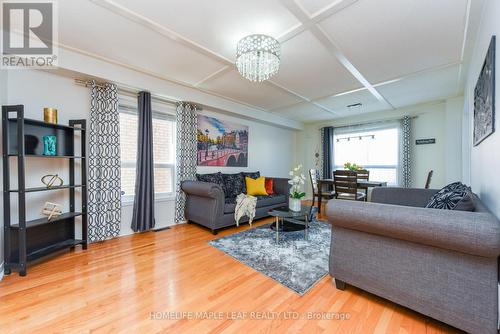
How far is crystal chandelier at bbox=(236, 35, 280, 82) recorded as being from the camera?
6.43 ft

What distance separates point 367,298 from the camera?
1.61 metres

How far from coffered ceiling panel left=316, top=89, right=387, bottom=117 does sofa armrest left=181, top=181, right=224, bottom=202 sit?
2.78 m

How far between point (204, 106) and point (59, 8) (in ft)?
7.30

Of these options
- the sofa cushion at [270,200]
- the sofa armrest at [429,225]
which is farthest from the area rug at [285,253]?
the sofa armrest at [429,225]

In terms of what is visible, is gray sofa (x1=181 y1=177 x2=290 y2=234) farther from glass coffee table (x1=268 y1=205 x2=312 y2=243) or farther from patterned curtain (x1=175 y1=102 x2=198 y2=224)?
glass coffee table (x1=268 y1=205 x2=312 y2=243)

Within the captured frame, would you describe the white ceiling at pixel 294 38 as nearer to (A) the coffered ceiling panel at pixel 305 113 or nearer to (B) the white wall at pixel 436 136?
(B) the white wall at pixel 436 136

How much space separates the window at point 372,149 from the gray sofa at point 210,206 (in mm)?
2853

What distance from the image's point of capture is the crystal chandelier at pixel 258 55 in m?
1.96

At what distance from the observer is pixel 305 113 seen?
5160mm

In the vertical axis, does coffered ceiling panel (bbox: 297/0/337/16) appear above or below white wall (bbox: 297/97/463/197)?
above

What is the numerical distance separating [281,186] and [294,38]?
2908 millimetres

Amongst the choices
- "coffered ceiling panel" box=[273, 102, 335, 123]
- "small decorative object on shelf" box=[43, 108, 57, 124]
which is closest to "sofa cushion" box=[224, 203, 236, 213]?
"small decorative object on shelf" box=[43, 108, 57, 124]

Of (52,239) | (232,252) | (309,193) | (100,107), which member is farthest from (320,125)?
(52,239)

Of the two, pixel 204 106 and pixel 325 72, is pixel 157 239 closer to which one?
pixel 204 106
